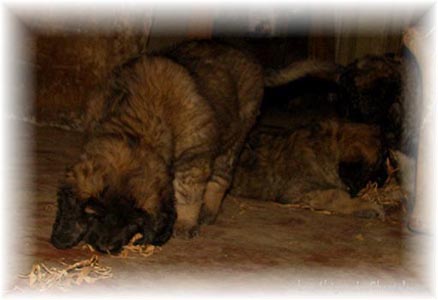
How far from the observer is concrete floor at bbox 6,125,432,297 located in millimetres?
3941

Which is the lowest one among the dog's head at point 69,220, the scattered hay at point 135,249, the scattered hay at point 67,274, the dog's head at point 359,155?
the scattered hay at point 67,274

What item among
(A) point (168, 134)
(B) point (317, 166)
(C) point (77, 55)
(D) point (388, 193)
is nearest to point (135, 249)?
(A) point (168, 134)

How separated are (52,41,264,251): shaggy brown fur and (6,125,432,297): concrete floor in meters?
0.26

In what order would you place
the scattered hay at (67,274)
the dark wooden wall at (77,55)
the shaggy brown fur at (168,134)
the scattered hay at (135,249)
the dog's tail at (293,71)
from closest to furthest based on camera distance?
the scattered hay at (67,274), the shaggy brown fur at (168,134), the scattered hay at (135,249), the dog's tail at (293,71), the dark wooden wall at (77,55)

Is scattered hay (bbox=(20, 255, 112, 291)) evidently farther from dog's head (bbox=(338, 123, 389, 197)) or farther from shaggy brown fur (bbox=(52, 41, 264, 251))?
dog's head (bbox=(338, 123, 389, 197))

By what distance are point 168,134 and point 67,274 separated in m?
1.26

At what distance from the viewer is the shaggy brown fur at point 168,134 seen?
4.09m

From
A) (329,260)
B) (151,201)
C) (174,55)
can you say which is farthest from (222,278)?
(174,55)

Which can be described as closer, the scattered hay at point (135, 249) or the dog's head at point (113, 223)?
the dog's head at point (113, 223)

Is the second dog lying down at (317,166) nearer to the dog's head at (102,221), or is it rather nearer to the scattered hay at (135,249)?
the scattered hay at (135,249)

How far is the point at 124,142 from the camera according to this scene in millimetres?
4328

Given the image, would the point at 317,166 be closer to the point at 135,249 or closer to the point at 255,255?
the point at 255,255


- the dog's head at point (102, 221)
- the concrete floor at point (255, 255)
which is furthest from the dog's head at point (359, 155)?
the dog's head at point (102, 221)

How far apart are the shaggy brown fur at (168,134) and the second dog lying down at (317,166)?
774 mm
